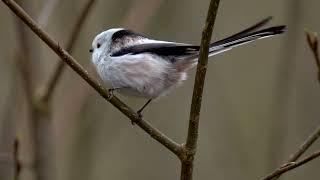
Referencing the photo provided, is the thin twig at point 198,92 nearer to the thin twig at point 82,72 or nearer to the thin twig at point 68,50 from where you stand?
the thin twig at point 82,72

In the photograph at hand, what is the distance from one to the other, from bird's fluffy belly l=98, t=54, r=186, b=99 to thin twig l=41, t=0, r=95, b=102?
0.58ft

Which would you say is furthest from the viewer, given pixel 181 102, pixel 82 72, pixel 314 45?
pixel 181 102

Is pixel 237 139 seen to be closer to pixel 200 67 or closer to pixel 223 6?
pixel 223 6

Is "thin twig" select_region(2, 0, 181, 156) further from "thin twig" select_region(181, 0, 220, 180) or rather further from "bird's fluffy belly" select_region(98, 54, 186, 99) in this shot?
"bird's fluffy belly" select_region(98, 54, 186, 99)

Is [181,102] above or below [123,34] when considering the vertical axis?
below

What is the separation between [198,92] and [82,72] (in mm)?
345

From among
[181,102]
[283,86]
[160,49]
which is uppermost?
[160,49]

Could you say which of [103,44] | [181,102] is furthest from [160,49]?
[181,102]

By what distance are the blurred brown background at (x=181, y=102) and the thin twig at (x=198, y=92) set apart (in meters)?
0.76

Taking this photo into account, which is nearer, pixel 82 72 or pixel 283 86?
pixel 82 72

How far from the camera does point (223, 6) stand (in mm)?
3703

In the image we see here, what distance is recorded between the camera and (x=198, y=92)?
5.44 ft

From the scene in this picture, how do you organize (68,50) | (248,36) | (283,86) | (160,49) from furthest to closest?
1. (283,86)
2. (68,50)
3. (160,49)
4. (248,36)

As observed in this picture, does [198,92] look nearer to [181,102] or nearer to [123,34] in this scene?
[123,34]
